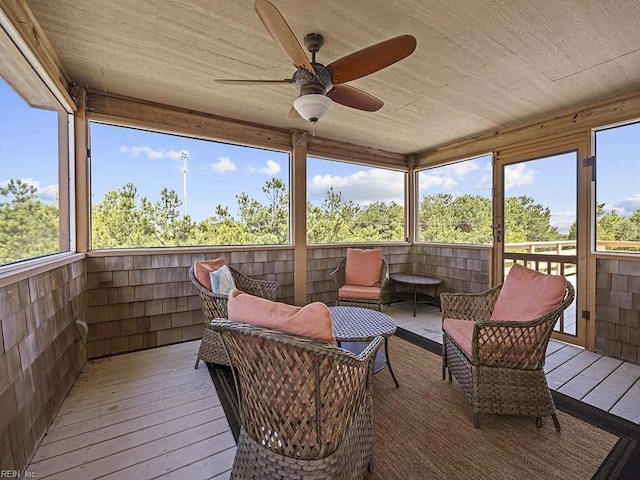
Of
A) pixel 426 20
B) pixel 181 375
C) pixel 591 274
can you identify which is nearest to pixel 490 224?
pixel 591 274

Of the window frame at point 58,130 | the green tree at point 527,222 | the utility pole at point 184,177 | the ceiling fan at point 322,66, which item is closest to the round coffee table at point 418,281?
the green tree at point 527,222

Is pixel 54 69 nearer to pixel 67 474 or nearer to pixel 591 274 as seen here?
pixel 67 474

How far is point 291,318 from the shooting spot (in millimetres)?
1158

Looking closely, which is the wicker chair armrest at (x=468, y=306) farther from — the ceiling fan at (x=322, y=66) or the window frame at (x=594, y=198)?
the ceiling fan at (x=322, y=66)

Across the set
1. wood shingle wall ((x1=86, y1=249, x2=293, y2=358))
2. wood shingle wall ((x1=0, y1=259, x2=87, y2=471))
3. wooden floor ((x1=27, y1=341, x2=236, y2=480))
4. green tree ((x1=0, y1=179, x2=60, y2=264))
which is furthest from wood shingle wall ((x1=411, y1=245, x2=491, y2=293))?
green tree ((x1=0, y1=179, x2=60, y2=264))

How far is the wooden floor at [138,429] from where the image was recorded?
5.02 ft

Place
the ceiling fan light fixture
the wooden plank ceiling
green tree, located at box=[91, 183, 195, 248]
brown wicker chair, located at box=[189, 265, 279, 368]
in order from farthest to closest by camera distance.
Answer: green tree, located at box=[91, 183, 195, 248] → brown wicker chair, located at box=[189, 265, 279, 368] → the ceiling fan light fixture → the wooden plank ceiling

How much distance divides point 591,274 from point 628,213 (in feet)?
2.26

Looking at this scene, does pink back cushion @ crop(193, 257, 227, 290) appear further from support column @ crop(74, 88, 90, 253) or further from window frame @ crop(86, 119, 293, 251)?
support column @ crop(74, 88, 90, 253)

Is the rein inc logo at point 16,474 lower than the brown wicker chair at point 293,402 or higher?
lower

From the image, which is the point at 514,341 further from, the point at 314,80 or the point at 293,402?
the point at 314,80

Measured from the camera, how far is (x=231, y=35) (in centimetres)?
203

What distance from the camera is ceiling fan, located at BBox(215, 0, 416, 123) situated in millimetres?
1600

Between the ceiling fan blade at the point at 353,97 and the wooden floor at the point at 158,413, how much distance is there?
244 cm
